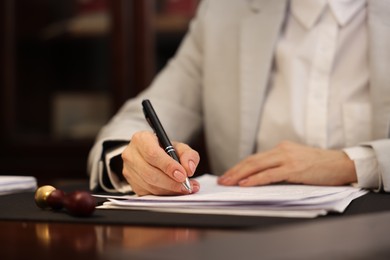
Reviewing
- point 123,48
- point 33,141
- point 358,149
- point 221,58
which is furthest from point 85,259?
point 33,141

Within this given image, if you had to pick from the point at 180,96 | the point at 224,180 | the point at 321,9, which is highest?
the point at 321,9

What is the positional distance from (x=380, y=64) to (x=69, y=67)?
155 cm

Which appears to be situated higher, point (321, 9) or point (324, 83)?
point (321, 9)

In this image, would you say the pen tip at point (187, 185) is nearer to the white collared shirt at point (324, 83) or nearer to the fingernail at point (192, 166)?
the fingernail at point (192, 166)

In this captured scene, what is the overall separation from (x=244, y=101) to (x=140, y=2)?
102 centimetres

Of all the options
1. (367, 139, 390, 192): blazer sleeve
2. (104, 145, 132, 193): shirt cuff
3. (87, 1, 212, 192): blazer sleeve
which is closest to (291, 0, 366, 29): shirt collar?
(87, 1, 212, 192): blazer sleeve

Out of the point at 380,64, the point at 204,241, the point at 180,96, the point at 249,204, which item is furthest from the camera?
the point at 180,96

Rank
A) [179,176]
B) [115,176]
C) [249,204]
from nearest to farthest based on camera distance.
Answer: [249,204] < [179,176] < [115,176]

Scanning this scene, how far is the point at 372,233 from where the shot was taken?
2.04ft

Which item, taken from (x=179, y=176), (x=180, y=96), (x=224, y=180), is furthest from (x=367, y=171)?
(x=180, y=96)

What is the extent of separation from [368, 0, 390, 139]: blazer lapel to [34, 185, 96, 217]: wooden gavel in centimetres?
68

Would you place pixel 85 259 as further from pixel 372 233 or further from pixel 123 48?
pixel 123 48

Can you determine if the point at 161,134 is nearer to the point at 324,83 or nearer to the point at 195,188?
the point at 195,188

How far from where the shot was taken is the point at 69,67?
8.48ft
